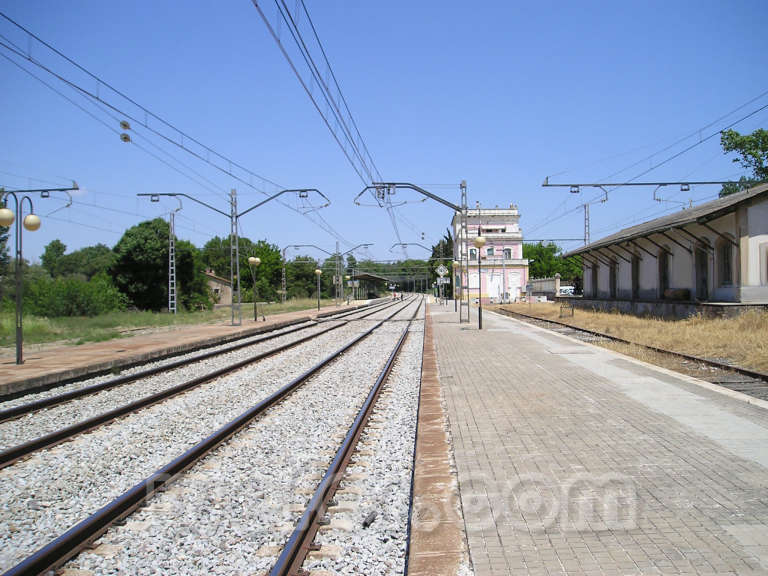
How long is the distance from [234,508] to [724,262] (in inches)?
871

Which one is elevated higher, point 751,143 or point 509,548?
point 751,143

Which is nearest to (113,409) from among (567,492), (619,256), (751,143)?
(567,492)

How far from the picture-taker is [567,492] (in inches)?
187

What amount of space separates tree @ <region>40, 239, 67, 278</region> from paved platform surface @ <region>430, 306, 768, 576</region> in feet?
467

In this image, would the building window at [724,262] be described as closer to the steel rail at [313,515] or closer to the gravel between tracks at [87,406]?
the gravel between tracks at [87,406]

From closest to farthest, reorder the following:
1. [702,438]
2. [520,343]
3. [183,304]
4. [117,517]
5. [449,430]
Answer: [117,517]
[702,438]
[449,430]
[520,343]
[183,304]

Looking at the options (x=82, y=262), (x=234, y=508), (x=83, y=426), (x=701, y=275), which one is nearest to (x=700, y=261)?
(x=701, y=275)

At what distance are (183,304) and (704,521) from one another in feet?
193

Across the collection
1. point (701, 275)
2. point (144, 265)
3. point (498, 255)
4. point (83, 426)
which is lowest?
point (83, 426)

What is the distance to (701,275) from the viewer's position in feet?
79.2

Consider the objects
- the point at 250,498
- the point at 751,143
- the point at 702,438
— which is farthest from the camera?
the point at 751,143

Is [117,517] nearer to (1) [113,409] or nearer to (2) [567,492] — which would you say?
(2) [567,492]

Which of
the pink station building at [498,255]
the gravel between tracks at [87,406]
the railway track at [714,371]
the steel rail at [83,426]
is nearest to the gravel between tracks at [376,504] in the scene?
the steel rail at [83,426]

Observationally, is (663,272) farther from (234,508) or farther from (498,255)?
(498,255)
